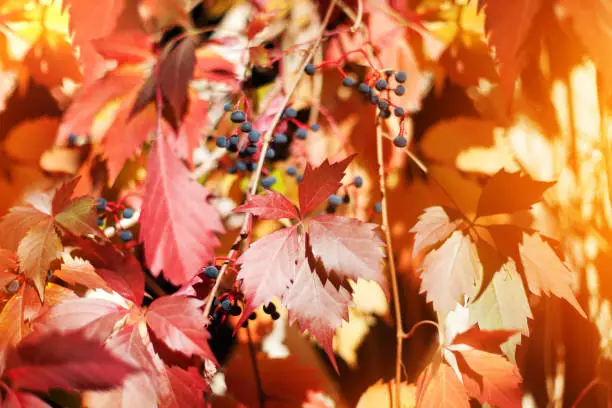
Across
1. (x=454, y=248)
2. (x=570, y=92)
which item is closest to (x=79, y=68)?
(x=454, y=248)

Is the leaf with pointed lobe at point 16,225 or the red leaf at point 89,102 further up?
the red leaf at point 89,102

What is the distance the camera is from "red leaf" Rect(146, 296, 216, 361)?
544mm

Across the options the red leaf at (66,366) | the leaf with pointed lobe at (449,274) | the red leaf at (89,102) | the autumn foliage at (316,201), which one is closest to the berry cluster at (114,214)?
the autumn foliage at (316,201)

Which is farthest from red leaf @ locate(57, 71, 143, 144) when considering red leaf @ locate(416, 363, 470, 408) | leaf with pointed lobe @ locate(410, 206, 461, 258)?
red leaf @ locate(416, 363, 470, 408)

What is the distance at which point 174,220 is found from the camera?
0.74 metres

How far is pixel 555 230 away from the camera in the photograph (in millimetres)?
750

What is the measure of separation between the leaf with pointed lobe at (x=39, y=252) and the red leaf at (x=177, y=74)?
270 mm

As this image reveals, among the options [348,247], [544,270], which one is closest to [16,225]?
[348,247]

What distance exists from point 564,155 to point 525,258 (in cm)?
23

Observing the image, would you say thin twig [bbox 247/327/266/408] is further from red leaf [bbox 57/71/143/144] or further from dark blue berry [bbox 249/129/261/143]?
red leaf [bbox 57/71/143/144]

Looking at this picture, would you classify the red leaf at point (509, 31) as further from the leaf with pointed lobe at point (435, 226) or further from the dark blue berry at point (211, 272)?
the dark blue berry at point (211, 272)

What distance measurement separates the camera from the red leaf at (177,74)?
775 mm

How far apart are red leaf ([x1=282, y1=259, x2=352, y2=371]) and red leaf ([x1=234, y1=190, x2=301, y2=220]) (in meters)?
0.06

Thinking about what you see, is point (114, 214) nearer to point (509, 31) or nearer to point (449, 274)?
point (449, 274)
